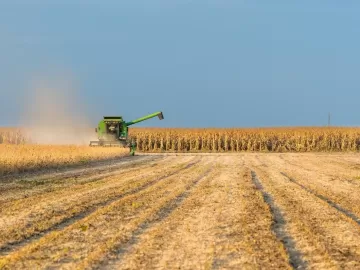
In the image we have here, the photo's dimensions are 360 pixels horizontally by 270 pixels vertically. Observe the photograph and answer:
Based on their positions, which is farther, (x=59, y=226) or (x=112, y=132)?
(x=112, y=132)

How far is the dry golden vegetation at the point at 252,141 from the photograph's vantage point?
53.1 meters

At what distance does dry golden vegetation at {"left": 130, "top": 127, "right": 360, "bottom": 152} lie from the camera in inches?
2091

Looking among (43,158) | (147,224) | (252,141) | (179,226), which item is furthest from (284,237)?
(252,141)

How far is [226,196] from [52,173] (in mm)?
9905

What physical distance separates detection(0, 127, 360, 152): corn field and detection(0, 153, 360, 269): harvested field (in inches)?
1480

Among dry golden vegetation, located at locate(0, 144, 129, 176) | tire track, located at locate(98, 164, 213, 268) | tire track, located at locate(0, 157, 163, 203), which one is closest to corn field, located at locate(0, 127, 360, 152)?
dry golden vegetation, located at locate(0, 144, 129, 176)

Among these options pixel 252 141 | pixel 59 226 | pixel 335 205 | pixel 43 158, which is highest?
pixel 252 141

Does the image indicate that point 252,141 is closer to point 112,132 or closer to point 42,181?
point 112,132

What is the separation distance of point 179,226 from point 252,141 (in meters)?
45.4

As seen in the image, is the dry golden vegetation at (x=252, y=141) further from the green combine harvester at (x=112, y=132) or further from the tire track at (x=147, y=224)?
the tire track at (x=147, y=224)

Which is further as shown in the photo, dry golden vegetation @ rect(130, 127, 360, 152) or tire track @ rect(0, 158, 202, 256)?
dry golden vegetation @ rect(130, 127, 360, 152)

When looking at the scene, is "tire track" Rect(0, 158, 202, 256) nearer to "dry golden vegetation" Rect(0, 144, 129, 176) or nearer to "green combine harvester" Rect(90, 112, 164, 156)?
"dry golden vegetation" Rect(0, 144, 129, 176)

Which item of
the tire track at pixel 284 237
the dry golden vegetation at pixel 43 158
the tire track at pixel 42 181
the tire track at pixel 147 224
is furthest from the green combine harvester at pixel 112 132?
the tire track at pixel 284 237

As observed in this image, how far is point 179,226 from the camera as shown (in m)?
8.75
